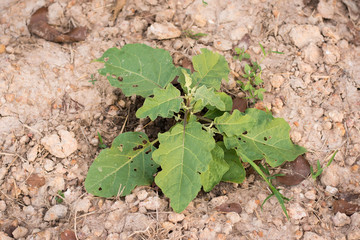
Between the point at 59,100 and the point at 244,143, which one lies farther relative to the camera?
the point at 59,100

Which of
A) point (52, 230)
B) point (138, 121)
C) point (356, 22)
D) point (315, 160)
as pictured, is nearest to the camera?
point (52, 230)

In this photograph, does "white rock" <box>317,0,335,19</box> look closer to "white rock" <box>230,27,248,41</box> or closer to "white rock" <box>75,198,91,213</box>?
"white rock" <box>230,27,248,41</box>

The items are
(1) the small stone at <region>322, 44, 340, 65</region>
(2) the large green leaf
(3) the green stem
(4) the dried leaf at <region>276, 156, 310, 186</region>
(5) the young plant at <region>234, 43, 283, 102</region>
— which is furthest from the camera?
(1) the small stone at <region>322, 44, 340, 65</region>

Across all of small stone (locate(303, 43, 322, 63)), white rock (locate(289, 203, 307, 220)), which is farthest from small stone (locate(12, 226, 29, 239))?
small stone (locate(303, 43, 322, 63))

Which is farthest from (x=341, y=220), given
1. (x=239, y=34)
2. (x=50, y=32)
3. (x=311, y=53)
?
(x=50, y=32)

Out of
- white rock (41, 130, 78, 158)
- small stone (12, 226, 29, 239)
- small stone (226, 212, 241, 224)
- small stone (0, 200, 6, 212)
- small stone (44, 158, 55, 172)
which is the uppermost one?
white rock (41, 130, 78, 158)

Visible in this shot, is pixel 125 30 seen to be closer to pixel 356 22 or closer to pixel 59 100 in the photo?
pixel 59 100

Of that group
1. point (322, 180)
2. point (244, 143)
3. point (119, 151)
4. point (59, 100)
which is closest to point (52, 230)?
point (119, 151)
